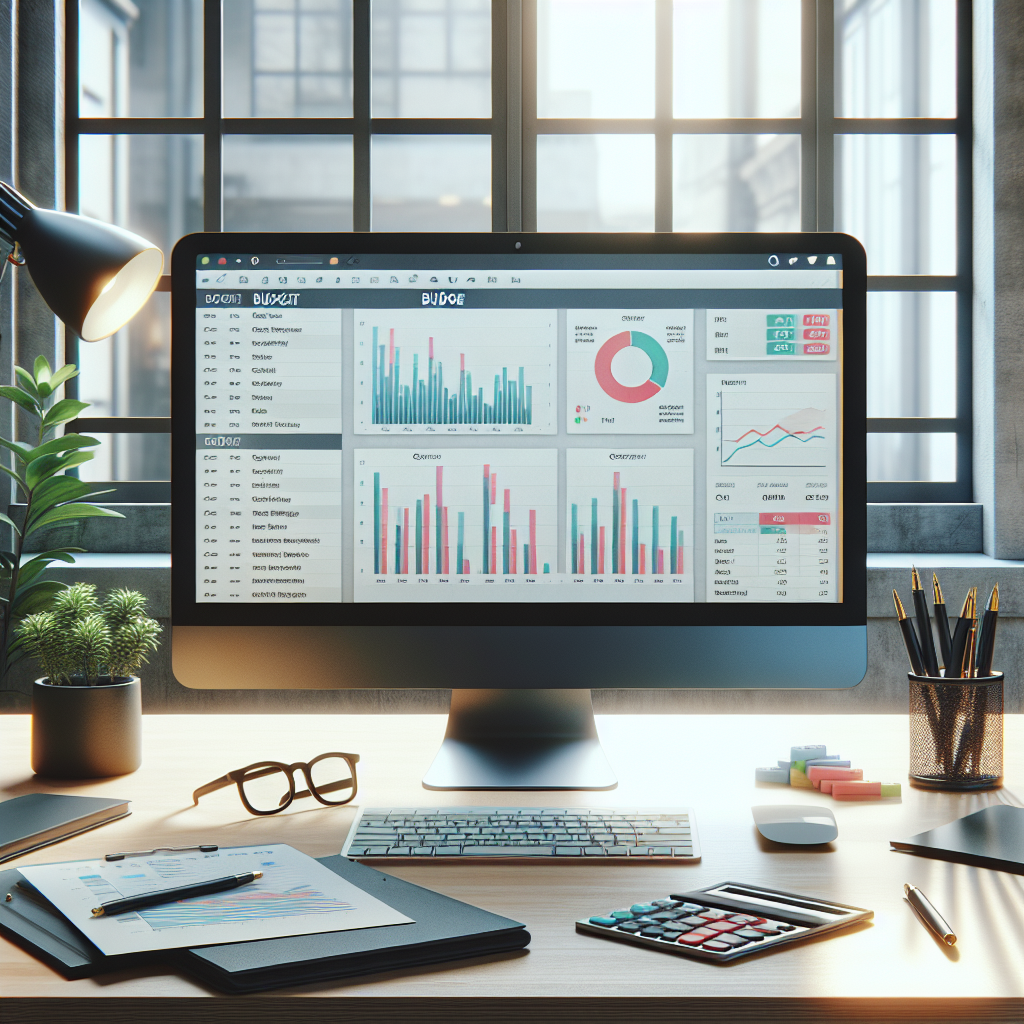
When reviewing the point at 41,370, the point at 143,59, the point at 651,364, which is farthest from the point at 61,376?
the point at 651,364

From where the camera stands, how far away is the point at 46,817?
0.73m

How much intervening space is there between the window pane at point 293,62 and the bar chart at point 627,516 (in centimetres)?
194

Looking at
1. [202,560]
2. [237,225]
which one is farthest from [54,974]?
[237,225]

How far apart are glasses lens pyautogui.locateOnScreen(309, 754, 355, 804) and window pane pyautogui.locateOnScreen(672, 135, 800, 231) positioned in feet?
6.33

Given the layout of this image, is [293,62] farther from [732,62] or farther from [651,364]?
[651,364]

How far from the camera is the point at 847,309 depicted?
0.89 metres

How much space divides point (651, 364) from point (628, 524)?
0.16 m

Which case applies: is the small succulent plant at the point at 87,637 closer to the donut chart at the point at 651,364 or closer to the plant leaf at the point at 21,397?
the donut chart at the point at 651,364

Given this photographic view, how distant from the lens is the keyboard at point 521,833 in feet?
2.17

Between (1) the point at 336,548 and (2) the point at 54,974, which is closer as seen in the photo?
(2) the point at 54,974

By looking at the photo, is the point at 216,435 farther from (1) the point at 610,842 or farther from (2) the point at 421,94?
(2) the point at 421,94

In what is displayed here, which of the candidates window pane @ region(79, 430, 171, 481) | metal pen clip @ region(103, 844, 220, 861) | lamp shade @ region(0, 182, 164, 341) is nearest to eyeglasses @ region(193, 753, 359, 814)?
metal pen clip @ region(103, 844, 220, 861)

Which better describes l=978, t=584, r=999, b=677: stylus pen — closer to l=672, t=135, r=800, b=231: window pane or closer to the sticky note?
the sticky note

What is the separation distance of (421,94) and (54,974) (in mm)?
2377
